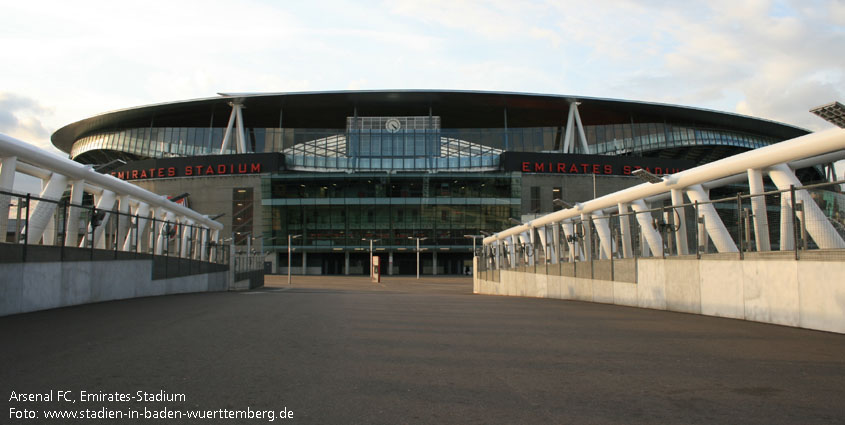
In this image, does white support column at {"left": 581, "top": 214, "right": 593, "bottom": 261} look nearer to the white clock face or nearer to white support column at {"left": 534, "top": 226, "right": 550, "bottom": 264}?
white support column at {"left": 534, "top": 226, "right": 550, "bottom": 264}

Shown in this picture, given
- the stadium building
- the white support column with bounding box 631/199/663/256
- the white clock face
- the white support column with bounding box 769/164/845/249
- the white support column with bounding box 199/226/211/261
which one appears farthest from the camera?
the white clock face

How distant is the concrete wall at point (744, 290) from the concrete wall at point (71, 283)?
13371 millimetres

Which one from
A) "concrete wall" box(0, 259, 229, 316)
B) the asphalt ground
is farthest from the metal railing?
the asphalt ground

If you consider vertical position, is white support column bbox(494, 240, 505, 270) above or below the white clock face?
below

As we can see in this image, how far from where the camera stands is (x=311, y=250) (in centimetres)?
8481

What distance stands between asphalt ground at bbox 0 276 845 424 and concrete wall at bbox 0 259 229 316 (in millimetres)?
1008

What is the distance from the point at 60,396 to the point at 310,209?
8009cm

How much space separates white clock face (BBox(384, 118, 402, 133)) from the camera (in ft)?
280

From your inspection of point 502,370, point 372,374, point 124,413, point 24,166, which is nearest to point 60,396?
point 124,413

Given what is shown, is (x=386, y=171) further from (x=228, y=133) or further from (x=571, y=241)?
(x=571, y=241)

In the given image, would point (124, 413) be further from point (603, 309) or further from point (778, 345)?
point (603, 309)

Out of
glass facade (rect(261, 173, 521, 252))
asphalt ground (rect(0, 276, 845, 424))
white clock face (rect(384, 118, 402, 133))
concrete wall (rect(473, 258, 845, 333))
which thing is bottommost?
asphalt ground (rect(0, 276, 845, 424))

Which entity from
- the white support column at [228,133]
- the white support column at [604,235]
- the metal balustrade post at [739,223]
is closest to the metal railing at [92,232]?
the metal balustrade post at [739,223]

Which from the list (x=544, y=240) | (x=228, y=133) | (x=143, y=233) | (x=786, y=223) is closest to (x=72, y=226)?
(x=143, y=233)
